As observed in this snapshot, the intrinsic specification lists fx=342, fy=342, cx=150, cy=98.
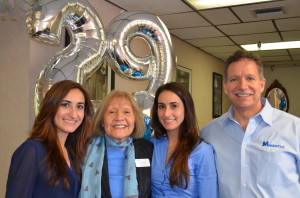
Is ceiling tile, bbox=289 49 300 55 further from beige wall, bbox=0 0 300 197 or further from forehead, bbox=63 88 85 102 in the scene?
forehead, bbox=63 88 85 102

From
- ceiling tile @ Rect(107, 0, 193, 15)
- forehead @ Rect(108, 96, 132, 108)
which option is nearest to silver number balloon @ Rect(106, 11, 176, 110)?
forehead @ Rect(108, 96, 132, 108)

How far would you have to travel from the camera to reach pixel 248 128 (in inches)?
61.6

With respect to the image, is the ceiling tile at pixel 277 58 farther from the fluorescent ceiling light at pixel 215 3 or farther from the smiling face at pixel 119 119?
Result: the smiling face at pixel 119 119

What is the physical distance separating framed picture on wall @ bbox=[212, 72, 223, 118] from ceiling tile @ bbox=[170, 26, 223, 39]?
A: 2.16m

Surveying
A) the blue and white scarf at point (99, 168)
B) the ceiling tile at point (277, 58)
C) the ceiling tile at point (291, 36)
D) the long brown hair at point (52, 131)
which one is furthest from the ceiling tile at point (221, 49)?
the long brown hair at point (52, 131)

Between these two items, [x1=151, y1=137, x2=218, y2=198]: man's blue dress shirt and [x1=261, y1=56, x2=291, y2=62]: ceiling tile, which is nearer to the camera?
[x1=151, y1=137, x2=218, y2=198]: man's blue dress shirt

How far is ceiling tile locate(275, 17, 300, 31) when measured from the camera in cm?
421

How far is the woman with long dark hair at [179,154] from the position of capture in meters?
1.53

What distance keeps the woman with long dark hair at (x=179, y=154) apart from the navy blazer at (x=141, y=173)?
1.0 inches

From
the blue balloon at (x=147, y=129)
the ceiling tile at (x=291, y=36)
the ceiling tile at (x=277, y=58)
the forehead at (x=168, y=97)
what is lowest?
the blue balloon at (x=147, y=129)

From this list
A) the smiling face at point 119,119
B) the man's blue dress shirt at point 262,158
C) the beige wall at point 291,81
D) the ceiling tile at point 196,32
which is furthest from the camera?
the beige wall at point 291,81

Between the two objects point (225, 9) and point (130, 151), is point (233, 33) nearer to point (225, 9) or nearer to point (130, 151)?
point (225, 9)

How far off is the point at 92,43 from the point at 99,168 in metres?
0.61

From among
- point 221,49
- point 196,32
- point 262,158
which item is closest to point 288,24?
point 196,32
